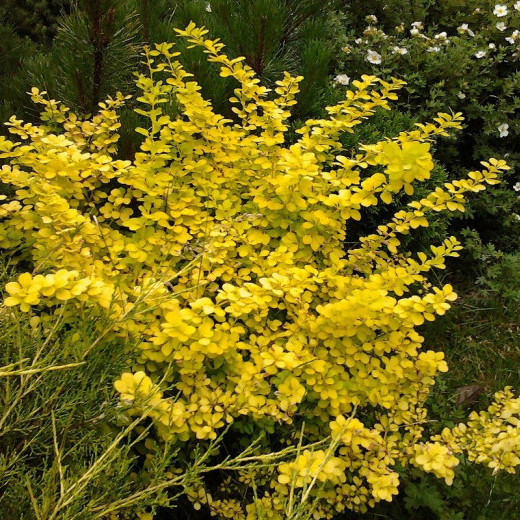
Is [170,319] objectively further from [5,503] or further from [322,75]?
[322,75]

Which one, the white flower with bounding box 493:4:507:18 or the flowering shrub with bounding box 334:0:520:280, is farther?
the white flower with bounding box 493:4:507:18

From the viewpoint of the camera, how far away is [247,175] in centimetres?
199

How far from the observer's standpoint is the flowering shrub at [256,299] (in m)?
1.45

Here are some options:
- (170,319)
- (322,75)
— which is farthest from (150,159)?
(322,75)

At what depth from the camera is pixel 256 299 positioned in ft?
4.86

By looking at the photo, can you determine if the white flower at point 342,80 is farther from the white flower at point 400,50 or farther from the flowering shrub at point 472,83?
the white flower at point 400,50

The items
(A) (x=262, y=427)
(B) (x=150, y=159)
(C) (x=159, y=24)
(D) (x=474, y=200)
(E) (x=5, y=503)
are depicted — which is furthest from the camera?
(D) (x=474, y=200)

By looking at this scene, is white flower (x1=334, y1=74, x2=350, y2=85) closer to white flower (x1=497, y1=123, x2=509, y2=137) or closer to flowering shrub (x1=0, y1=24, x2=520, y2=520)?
white flower (x1=497, y1=123, x2=509, y2=137)

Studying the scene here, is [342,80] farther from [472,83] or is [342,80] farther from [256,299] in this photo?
[256,299]

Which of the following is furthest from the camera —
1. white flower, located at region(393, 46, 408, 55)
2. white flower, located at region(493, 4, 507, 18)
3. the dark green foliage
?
white flower, located at region(493, 4, 507, 18)

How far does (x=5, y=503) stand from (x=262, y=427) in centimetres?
68

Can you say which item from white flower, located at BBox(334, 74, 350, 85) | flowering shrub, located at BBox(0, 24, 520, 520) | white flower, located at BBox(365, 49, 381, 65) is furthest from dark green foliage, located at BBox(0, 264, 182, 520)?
white flower, located at BBox(365, 49, 381, 65)

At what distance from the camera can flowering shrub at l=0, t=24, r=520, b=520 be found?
1446 millimetres

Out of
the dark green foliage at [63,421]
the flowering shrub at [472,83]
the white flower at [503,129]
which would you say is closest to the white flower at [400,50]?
the flowering shrub at [472,83]
